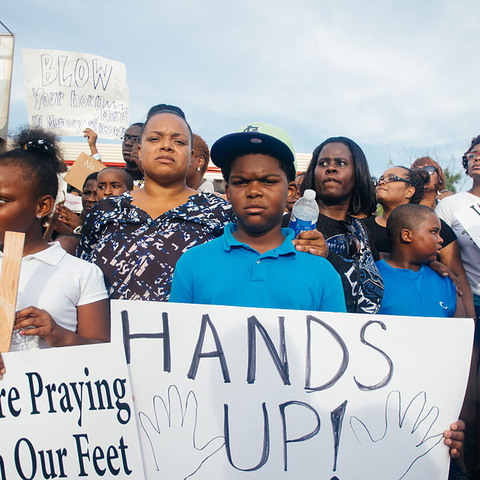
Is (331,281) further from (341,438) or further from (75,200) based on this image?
(75,200)

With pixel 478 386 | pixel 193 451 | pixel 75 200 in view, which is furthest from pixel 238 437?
pixel 75 200

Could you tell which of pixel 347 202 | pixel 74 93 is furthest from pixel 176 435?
pixel 74 93

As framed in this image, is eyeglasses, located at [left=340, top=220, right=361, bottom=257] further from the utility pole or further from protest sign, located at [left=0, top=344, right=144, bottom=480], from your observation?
the utility pole

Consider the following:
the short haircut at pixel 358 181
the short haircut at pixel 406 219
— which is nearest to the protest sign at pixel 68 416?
the short haircut at pixel 358 181

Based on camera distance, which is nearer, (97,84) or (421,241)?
(421,241)

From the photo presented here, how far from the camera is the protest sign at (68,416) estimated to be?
53.1 inches

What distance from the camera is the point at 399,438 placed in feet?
4.78

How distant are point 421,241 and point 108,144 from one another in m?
14.1

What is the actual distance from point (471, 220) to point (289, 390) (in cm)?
211

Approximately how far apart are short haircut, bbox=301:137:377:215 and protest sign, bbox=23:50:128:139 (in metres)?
3.76

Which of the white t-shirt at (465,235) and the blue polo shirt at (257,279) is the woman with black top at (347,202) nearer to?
the blue polo shirt at (257,279)

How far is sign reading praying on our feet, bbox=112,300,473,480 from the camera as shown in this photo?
142cm

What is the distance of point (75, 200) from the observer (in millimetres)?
4648

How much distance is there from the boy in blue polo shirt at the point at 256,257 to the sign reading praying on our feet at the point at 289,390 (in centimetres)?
12
